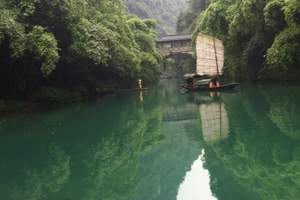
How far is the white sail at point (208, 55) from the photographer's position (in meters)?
20.4

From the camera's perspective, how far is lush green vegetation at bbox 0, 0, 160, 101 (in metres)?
14.3

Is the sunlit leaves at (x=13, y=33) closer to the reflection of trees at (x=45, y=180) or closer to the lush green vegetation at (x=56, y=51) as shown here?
the lush green vegetation at (x=56, y=51)

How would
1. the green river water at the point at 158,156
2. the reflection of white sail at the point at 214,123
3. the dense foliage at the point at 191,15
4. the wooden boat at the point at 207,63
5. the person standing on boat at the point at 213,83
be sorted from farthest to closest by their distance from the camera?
the dense foliage at the point at 191,15 → the wooden boat at the point at 207,63 → the person standing on boat at the point at 213,83 → the reflection of white sail at the point at 214,123 → the green river water at the point at 158,156

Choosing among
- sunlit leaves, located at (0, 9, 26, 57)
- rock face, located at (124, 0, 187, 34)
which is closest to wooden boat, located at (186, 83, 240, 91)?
sunlit leaves, located at (0, 9, 26, 57)

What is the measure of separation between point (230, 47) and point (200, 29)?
556 centimetres

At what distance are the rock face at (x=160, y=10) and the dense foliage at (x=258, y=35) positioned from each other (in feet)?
128

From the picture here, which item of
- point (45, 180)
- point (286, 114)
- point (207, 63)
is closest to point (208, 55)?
point (207, 63)

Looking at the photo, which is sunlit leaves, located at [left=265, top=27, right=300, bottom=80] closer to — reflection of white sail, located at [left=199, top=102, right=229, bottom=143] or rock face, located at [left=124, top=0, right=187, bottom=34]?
reflection of white sail, located at [left=199, top=102, right=229, bottom=143]

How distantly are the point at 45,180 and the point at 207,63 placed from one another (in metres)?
15.7

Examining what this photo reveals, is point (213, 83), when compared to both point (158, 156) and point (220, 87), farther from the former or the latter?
point (158, 156)

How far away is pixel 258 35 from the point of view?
21.9m

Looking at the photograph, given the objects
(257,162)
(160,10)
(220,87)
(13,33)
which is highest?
(160,10)

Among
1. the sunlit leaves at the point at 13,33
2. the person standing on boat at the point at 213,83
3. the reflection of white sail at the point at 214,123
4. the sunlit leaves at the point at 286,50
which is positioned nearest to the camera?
the reflection of white sail at the point at 214,123

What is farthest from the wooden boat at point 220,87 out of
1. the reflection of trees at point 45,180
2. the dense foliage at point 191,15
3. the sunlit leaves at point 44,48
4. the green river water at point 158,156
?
the dense foliage at point 191,15
